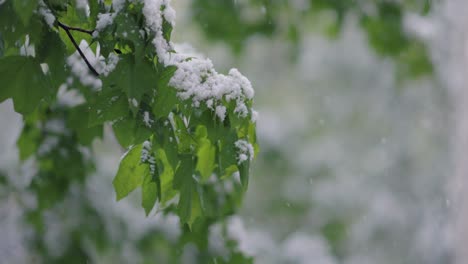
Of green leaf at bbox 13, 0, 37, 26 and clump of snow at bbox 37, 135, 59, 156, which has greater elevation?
clump of snow at bbox 37, 135, 59, 156

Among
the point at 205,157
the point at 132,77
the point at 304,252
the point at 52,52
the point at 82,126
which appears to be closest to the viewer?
the point at 132,77

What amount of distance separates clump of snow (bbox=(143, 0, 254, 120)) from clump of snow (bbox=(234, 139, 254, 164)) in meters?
0.10

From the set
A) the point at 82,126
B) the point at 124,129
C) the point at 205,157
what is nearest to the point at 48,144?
the point at 82,126

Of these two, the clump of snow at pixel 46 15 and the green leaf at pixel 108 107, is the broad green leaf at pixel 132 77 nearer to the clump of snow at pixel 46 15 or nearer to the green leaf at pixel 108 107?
the green leaf at pixel 108 107

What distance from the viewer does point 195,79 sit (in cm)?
163

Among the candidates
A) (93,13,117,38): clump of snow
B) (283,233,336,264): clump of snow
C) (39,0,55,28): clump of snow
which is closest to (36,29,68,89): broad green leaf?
(39,0,55,28): clump of snow

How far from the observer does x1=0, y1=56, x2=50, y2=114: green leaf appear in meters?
1.65

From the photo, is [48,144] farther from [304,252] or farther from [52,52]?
[304,252]

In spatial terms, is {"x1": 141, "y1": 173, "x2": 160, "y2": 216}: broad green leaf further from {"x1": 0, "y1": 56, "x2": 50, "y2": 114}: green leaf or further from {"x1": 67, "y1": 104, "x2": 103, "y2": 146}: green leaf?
{"x1": 67, "y1": 104, "x2": 103, "y2": 146}: green leaf

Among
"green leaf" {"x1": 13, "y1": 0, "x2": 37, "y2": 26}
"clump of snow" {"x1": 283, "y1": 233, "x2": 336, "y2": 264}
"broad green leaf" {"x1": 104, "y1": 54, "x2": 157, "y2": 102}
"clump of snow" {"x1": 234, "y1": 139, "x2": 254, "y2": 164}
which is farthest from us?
"clump of snow" {"x1": 283, "y1": 233, "x2": 336, "y2": 264}

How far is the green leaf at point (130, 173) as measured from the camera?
176cm

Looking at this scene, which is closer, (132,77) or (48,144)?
(132,77)

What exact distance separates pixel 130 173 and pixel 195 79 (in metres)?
0.35

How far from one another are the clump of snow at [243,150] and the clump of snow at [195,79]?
3.8 inches
